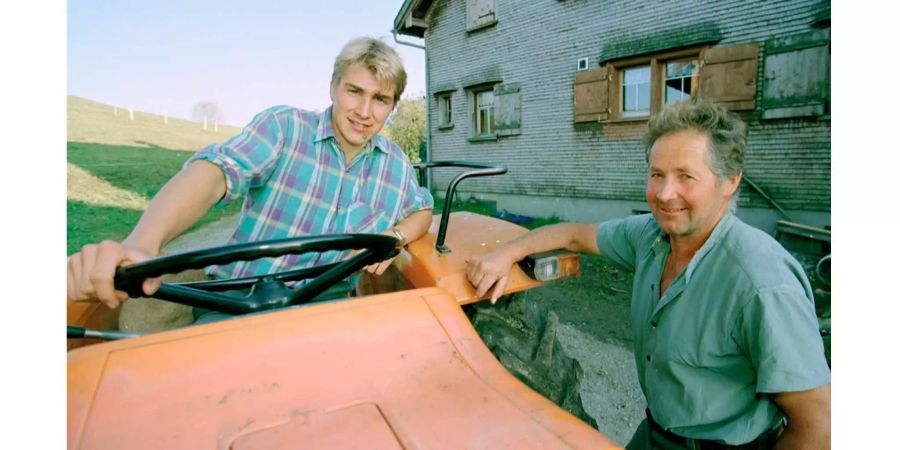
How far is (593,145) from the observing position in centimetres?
833

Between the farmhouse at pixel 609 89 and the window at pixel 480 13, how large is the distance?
0.08 ft

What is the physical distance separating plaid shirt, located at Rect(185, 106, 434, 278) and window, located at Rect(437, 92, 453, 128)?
9.46 m

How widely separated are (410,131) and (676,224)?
41.1 feet

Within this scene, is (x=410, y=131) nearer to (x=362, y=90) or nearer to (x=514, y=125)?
(x=514, y=125)

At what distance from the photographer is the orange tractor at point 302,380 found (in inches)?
28.6

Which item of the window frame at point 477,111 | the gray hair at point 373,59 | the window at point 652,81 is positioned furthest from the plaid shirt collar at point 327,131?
the window frame at point 477,111

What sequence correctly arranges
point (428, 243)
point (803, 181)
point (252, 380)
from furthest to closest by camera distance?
point (803, 181) → point (428, 243) → point (252, 380)

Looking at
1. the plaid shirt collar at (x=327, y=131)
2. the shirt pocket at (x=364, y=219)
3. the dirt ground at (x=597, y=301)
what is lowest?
the dirt ground at (x=597, y=301)

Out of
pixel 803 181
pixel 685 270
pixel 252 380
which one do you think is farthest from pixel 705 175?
pixel 803 181

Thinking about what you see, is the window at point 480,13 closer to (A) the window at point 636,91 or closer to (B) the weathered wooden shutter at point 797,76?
(A) the window at point 636,91

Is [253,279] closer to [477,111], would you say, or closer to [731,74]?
[731,74]

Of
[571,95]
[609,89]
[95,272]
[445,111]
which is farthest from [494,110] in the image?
[95,272]

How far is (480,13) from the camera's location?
25.9 ft

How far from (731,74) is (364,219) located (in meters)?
6.81
